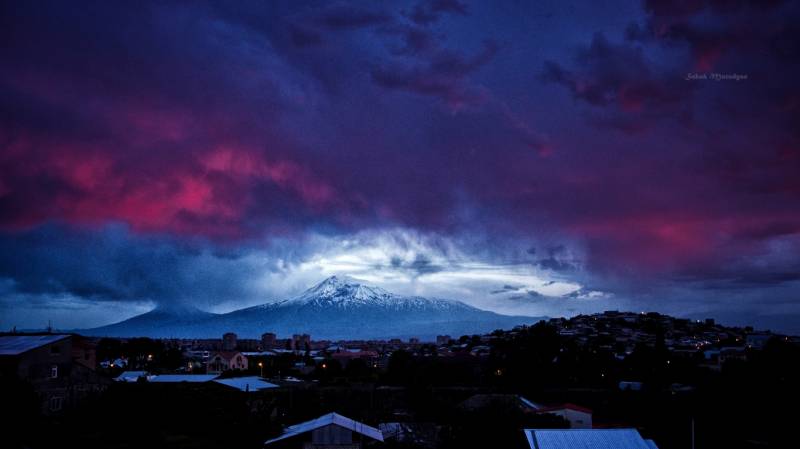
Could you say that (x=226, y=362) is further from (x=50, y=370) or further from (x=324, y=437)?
(x=324, y=437)

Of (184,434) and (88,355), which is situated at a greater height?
(88,355)

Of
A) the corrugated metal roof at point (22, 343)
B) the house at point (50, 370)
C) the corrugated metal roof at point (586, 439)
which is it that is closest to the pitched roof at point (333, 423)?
the corrugated metal roof at point (586, 439)

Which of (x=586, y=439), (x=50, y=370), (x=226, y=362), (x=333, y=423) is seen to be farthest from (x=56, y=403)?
(x=226, y=362)

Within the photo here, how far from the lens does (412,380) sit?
52.8 metres

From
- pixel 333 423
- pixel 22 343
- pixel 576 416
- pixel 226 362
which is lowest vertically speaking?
pixel 576 416

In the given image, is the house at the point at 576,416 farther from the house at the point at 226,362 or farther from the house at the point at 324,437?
the house at the point at 226,362

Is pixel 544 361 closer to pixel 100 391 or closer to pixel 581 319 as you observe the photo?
pixel 100 391

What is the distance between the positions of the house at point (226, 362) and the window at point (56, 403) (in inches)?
1307

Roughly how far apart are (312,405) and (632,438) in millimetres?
24406

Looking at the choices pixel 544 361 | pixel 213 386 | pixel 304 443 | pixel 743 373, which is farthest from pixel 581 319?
pixel 304 443

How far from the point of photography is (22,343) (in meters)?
34.7

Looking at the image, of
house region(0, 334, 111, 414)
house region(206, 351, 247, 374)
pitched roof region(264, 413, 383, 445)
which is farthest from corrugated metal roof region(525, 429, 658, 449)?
house region(206, 351, 247, 374)

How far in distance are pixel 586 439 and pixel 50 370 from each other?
28.9 meters

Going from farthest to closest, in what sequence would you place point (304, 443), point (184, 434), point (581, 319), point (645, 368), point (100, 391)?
point (581, 319) < point (645, 368) < point (100, 391) < point (184, 434) < point (304, 443)
